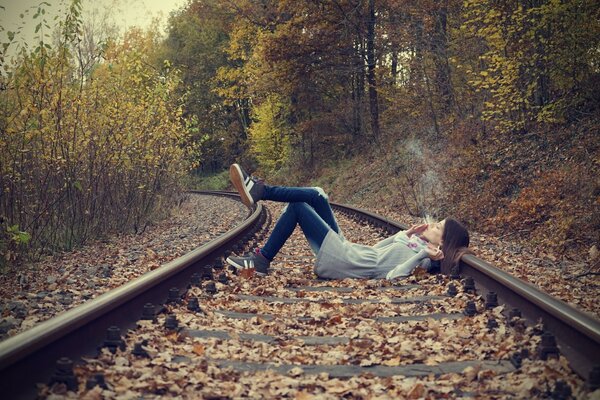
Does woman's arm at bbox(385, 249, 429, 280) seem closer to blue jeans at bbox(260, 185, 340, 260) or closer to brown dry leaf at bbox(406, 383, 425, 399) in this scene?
blue jeans at bbox(260, 185, 340, 260)

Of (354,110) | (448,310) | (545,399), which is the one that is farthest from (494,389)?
(354,110)

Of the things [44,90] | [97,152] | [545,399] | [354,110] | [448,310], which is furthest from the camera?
[354,110]

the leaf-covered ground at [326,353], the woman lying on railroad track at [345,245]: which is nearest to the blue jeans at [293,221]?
the woman lying on railroad track at [345,245]

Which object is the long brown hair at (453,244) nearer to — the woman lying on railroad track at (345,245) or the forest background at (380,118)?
the woman lying on railroad track at (345,245)

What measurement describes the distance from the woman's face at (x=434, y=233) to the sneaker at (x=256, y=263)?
5.20 feet

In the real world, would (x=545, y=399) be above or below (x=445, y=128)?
below

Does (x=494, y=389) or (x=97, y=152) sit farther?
(x=97, y=152)

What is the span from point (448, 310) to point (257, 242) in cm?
474

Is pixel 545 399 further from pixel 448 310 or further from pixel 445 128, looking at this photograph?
pixel 445 128

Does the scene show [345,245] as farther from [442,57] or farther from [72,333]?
[442,57]

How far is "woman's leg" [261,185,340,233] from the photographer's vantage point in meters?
6.11

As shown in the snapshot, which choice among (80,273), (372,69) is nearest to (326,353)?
(80,273)

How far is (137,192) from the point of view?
11555mm

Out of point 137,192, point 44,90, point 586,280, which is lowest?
point 586,280
